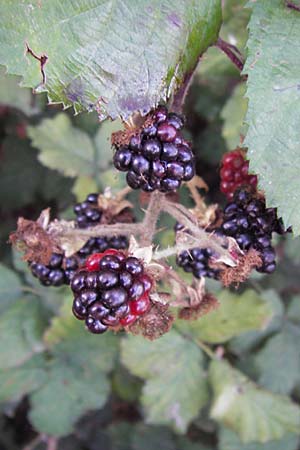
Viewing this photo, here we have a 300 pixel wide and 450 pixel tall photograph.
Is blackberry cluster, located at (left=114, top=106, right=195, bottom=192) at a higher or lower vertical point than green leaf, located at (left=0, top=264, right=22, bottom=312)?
higher

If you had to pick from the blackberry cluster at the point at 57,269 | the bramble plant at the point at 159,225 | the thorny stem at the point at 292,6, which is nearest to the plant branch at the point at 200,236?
the bramble plant at the point at 159,225

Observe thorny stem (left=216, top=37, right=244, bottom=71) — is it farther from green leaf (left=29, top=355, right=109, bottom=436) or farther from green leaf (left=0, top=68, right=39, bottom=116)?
green leaf (left=29, top=355, right=109, bottom=436)

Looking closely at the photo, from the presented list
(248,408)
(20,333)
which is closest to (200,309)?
(248,408)

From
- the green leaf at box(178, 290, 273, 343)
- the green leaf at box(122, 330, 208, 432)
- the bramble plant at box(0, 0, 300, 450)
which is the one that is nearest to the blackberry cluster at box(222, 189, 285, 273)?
the bramble plant at box(0, 0, 300, 450)

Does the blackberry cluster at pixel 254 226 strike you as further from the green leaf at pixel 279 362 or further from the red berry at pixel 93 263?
the green leaf at pixel 279 362

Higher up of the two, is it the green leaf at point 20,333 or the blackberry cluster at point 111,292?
the blackberry cluster at point 111,292

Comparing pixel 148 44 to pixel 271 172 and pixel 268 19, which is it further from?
pixel 271 172
